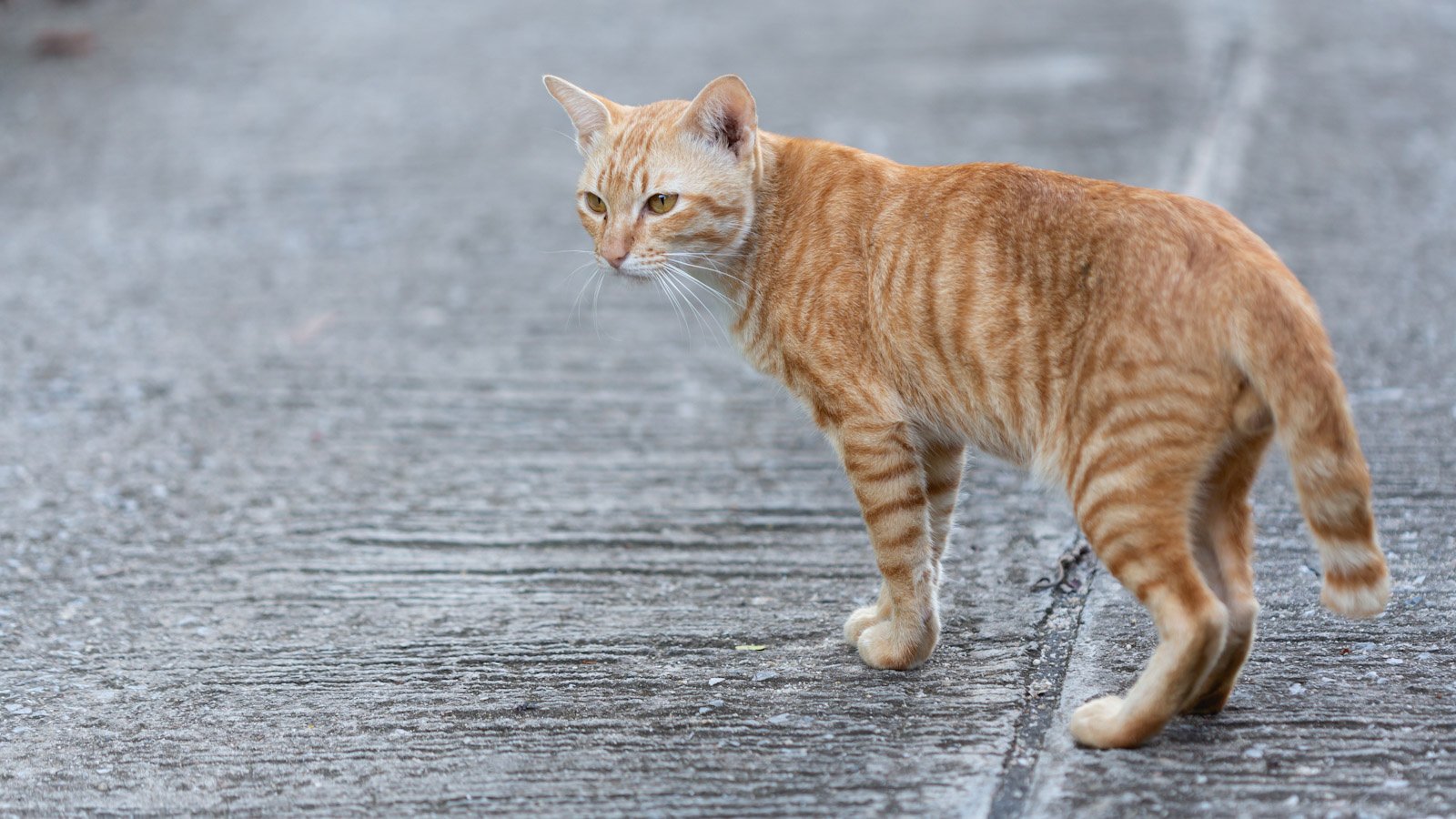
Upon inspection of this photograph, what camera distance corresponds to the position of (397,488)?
4.28m

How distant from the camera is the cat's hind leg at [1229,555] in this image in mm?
2547

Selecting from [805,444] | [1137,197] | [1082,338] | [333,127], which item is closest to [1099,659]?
[1082,338]

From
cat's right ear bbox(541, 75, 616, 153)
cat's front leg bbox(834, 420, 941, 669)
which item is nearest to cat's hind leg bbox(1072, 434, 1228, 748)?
cat's front leg bbox(834, 420, 941, 669)

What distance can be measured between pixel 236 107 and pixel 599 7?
341 cm

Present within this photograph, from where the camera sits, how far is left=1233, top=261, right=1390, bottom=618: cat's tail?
7.47ft

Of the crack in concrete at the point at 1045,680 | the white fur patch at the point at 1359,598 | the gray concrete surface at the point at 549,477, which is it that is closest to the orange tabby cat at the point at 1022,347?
the white fur patch at the point at 1359,598

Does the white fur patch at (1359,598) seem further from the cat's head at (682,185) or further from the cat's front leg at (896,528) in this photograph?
the cat's head at (682,185)

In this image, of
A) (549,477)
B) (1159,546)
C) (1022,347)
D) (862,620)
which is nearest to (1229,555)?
(1159,546)

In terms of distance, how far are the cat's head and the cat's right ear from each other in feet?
Result: 0.46

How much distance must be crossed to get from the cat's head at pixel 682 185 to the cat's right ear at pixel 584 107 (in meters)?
0.14

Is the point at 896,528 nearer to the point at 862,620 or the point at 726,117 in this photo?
the point at 862,620

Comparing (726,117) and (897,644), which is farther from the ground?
(726,117)

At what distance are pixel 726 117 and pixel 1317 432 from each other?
152 centimetres

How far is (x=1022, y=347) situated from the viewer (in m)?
2.65
